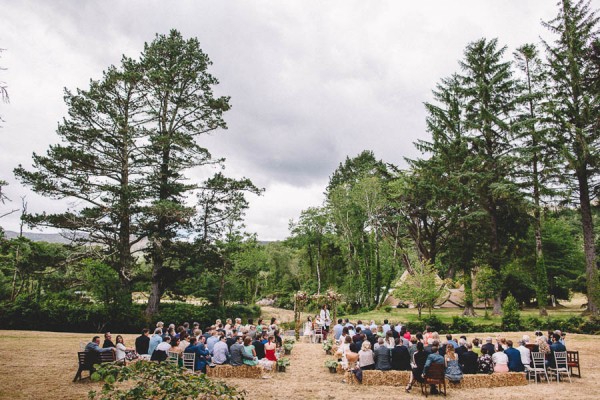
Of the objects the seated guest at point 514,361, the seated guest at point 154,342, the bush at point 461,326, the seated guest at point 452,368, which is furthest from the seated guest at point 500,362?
the bush at point 461,326

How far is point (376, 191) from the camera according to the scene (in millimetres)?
34344

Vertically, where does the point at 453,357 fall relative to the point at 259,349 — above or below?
above

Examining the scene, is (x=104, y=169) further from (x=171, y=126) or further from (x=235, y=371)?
(x=235, y=371)

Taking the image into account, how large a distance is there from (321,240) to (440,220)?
1479 cm

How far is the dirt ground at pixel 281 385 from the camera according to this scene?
8484mm

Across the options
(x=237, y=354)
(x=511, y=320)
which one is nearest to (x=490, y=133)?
(x=511, y=320)

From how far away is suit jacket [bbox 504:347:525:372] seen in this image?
10266 mm

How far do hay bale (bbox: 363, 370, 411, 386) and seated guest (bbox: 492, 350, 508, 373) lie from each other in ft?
8.10

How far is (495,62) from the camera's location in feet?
92.7

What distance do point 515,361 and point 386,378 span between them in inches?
143

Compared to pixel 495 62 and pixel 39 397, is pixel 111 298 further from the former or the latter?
pixel 495 62

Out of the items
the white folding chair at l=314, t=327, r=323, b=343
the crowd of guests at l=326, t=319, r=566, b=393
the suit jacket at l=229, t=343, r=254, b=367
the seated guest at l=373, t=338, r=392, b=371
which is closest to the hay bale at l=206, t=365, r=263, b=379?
the suit jacket at l=229, t=343, r=254, b=367

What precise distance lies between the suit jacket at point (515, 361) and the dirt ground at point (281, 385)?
0.49m

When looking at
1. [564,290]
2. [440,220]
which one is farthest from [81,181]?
[564,290]
